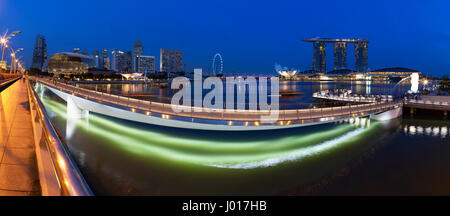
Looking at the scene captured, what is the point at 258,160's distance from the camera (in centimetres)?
1096

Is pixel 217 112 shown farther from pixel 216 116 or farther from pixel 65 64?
pixel 65 64

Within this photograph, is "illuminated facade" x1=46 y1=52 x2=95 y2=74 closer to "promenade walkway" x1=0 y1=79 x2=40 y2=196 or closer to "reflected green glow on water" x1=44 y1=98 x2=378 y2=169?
"reflected green glow on water" x1=44 y1=98 x2=378 y2=169

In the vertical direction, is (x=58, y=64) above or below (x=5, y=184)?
above

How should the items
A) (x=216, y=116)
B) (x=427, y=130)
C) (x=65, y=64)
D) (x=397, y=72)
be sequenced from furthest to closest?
(x=397, y=72) < (x=65, y=64) < (x=427, y=130) < (x=216, y=116)

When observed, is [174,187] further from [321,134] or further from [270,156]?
[321,134]

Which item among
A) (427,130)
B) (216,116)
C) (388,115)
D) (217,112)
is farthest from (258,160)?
(388,115)

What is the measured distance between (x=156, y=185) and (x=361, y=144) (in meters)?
10.8

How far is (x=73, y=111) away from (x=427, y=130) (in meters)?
23.3

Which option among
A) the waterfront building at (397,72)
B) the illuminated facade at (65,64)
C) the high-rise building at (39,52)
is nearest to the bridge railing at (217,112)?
the illuminated facade at (65,64)

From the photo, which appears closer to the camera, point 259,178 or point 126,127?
point 259,178

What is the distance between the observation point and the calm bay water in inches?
334

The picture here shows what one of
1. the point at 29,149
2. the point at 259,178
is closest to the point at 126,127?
the point at 259,178
